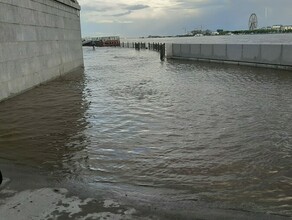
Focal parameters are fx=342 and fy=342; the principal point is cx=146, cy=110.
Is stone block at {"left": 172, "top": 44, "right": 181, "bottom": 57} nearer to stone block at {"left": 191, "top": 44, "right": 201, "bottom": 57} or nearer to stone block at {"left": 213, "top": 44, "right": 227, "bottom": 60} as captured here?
stone block at {"left": 191, "top": 44, "right": 201, "bottom": 57}

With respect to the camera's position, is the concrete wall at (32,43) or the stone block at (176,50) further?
the stone block at (176,50)

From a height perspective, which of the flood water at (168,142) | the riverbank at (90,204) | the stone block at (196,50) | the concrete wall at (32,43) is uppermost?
the concrete wall at (32,43)

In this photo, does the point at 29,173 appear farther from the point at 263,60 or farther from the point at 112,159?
the point at 263,60

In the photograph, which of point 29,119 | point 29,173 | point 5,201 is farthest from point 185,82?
point 5,201

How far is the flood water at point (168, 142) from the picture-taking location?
5.23 meters

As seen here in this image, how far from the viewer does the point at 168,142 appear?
7555mm

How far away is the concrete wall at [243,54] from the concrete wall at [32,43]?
42.2 feet

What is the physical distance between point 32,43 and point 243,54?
16815 mm

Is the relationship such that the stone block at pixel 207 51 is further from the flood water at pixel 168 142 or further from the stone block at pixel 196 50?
the flood water at pixel 168 142

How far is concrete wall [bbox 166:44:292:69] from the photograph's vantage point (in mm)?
22219

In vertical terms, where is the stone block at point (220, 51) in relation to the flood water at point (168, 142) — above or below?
above

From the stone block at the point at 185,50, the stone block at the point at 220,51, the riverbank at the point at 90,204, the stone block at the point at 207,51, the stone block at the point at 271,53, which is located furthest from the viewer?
the stone block at the point at 185,50

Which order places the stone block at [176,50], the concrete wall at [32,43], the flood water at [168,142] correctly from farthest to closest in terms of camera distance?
the stone block at [176,50], the concrete wall at [32,43], the flood water at [168,142]

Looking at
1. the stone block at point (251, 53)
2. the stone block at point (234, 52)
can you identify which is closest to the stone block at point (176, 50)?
the stone block at point (234, 52)
